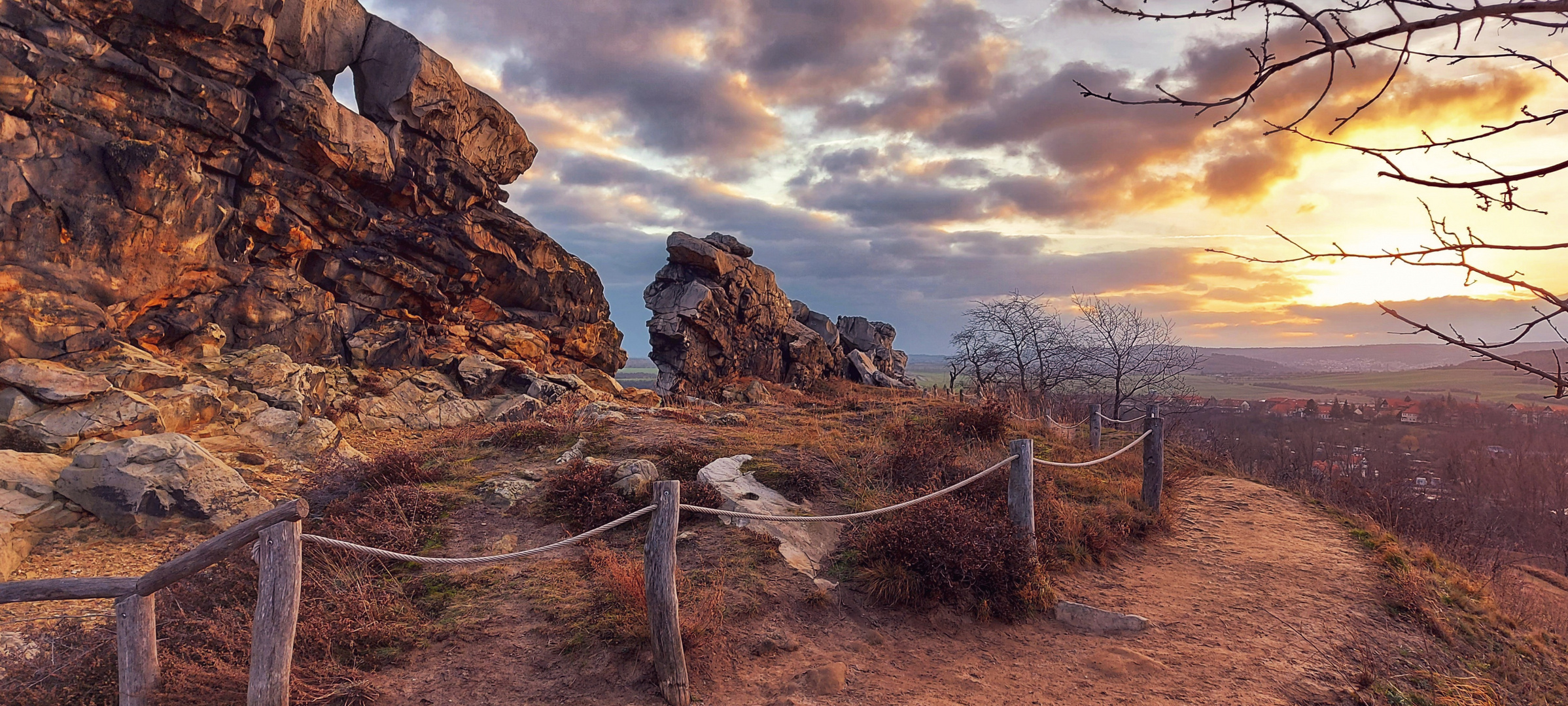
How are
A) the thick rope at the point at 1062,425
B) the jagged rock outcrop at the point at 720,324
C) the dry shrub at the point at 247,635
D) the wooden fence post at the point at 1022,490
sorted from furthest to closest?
the jagged rock outcrop at the point at 720,324 → the thick rope at the point at 1062,425 → the wooden fence post at the point at 1022,490 → the dry shrub at the point at 247,635

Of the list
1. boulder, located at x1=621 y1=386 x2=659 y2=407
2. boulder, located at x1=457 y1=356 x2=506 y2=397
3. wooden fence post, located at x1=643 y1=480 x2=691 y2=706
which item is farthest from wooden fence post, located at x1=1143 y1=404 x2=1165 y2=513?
boulder, located at x1=457 y1=356 x2=506 y2=397

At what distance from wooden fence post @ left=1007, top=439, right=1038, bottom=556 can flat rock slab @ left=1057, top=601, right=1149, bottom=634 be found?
817mm

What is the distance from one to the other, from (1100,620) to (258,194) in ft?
59.1

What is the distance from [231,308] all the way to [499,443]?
720cm

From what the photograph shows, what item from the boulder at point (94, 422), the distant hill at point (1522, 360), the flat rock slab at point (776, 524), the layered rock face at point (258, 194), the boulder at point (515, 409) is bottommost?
the flat rock slab at point (776, 524)

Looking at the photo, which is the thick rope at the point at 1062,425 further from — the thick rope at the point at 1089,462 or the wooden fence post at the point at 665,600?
the wooden fence post at the point at 665,600

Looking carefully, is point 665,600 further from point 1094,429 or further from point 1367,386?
point 1367,386

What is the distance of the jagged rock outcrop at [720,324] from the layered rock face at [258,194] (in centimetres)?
612

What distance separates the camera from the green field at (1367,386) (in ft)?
244

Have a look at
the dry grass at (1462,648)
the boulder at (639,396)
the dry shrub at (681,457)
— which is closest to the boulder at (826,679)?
the dry grass at (1462,648)

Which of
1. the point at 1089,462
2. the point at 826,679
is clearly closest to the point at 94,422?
the point at 826,679

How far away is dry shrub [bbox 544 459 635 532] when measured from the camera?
7.63m

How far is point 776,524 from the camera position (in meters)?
7.54

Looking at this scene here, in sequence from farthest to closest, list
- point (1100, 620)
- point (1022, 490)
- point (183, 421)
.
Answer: point (183, 421) < point (1022, 490) < point (1100, 620)
